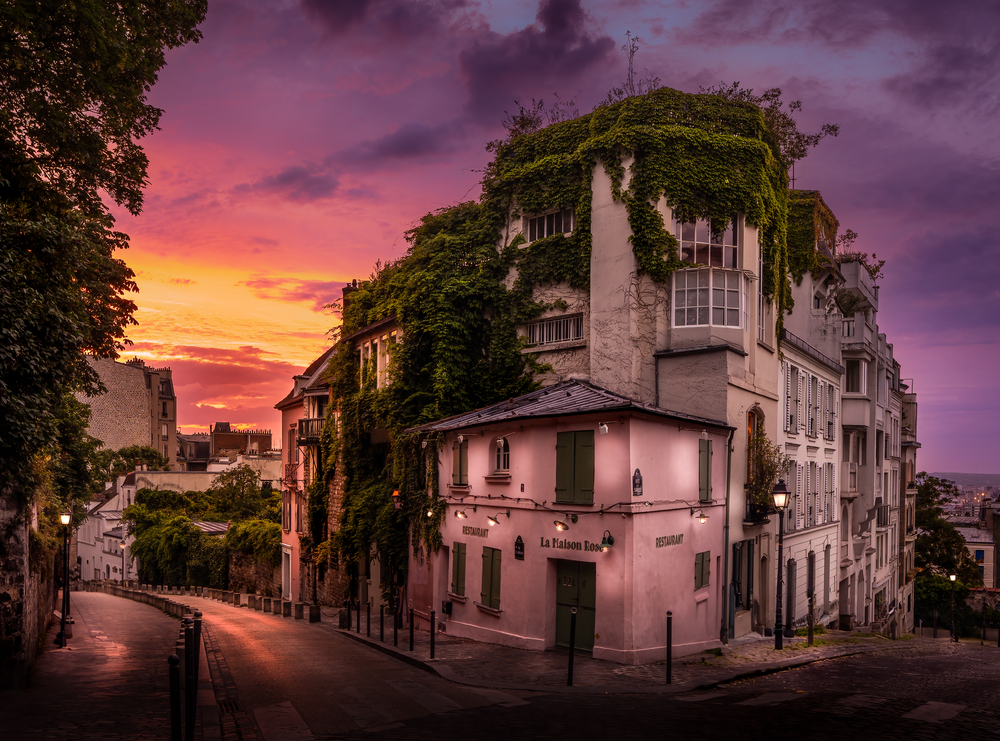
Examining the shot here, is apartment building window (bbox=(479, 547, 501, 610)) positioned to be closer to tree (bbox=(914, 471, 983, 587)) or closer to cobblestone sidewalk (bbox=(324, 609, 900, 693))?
cobblestone sidewalk (bbox=(324, 609, 900, 693))

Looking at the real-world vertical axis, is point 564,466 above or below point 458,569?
above

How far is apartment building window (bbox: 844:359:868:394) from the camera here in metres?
35.9

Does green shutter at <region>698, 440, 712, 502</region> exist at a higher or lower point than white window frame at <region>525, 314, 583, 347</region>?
lower

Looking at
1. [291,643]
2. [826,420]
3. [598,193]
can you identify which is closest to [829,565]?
[826,420]

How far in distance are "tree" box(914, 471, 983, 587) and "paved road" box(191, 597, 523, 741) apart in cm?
5709

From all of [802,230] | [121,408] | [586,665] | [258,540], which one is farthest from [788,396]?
[121,408]

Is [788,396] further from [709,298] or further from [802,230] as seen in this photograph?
[802,230]

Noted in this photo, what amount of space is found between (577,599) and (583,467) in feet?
9.86

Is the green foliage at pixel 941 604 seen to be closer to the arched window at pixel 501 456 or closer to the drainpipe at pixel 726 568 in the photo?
the drainpipe at pixel 726 568

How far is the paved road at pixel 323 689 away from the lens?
11.4 m

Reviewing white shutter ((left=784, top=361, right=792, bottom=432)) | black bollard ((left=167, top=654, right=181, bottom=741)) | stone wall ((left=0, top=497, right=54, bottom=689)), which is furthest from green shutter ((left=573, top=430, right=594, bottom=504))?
white shutter ((left=784, top=361, right=792, bottom=432))

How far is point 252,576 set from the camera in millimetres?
45844

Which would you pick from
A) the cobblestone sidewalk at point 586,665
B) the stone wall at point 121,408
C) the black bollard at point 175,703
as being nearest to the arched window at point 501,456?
the cobblestone sidewalk at point 586,665

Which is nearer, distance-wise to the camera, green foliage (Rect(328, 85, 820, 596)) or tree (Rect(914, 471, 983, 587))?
green foliage (Rect(328, 85, 820, 596))
